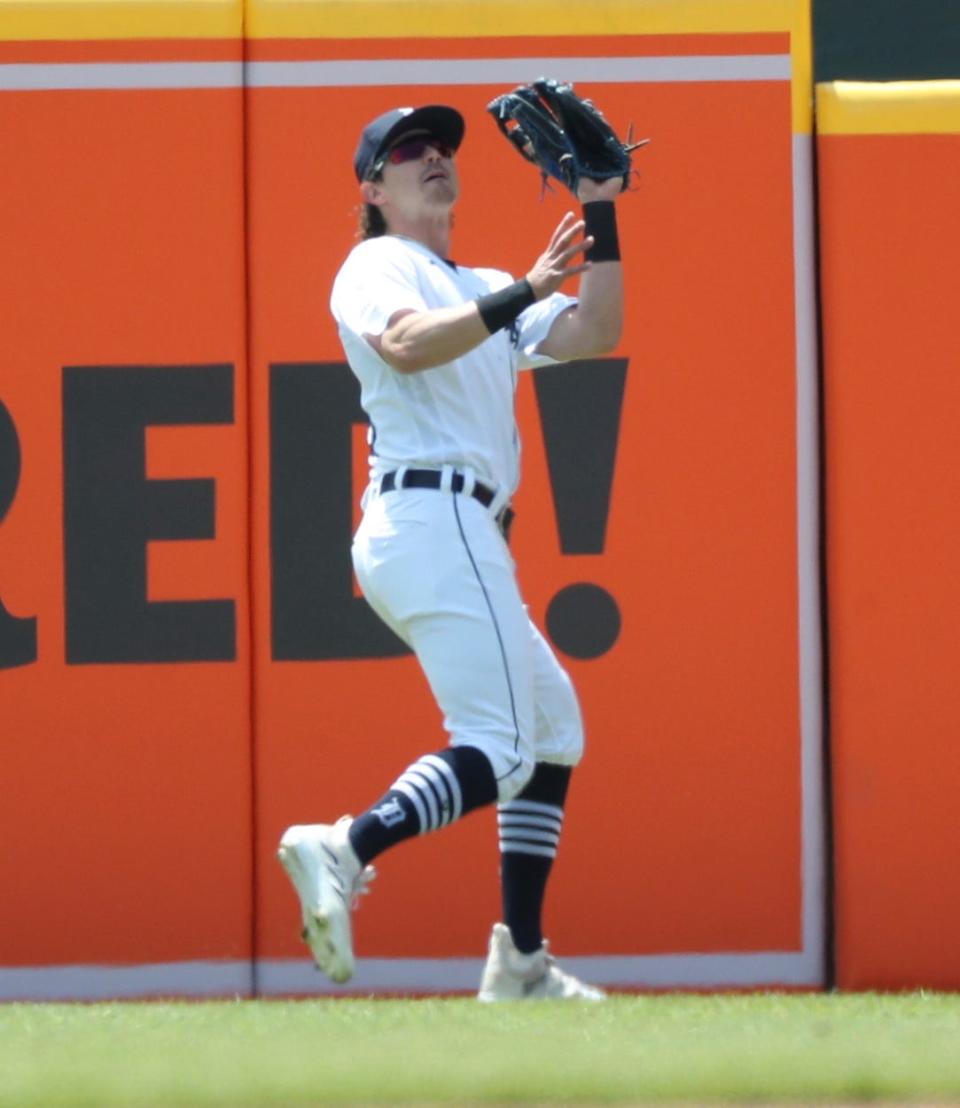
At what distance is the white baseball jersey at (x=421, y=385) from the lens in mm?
4160

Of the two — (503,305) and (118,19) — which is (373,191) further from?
(118,19)

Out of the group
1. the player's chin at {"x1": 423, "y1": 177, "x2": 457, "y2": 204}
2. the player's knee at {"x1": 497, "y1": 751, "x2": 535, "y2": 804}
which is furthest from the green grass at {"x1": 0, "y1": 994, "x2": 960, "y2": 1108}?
the player's chin at {"x1": 423, "y1": 177, "x2": 457, "y2": 204}

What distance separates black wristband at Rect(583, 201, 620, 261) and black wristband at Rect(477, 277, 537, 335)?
29 centimetres

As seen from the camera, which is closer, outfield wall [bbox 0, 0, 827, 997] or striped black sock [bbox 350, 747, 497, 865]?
striped black sock [bbox 350, 747, 497, 865]

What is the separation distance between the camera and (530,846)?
4.35 metres

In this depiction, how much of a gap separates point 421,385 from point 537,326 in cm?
33

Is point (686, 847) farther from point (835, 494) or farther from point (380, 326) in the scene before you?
point (380, 326)

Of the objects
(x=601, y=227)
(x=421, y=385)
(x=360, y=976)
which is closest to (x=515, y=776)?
(x=421, y=385)

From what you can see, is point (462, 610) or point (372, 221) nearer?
point (462, 610)

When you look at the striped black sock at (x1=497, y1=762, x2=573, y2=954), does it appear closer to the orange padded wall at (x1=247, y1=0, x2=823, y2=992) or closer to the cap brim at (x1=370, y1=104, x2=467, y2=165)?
the orange padded wall at (x1=247, y1=0, x2=823, y2=992)

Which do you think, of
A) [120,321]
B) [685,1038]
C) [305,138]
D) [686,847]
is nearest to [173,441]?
[120,321]

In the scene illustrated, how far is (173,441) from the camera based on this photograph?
512 cm

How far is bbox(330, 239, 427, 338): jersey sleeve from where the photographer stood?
13.4ft

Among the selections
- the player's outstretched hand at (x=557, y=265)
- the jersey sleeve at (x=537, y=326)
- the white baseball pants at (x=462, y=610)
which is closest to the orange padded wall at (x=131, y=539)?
the jersey sleeve at (x=537, y=326)
